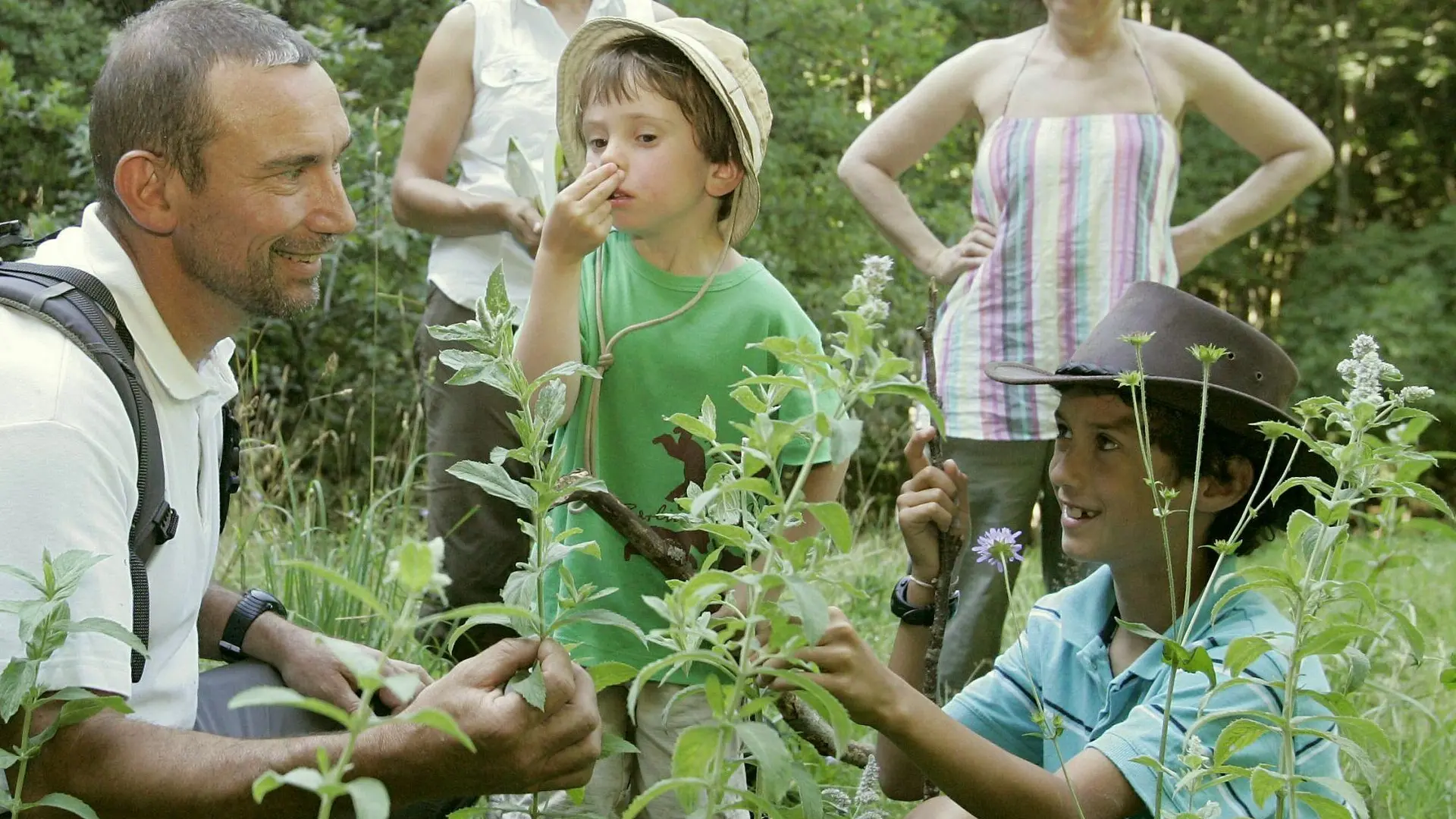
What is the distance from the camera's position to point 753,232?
782cm

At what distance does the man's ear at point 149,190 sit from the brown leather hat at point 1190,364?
137 cm

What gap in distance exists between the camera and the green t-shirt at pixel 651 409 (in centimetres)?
265

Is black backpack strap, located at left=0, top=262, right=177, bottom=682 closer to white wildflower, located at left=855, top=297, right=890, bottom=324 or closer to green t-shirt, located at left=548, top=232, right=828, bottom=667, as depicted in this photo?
green t-shirt, located at left=548, top=232, right=828, bottom=667

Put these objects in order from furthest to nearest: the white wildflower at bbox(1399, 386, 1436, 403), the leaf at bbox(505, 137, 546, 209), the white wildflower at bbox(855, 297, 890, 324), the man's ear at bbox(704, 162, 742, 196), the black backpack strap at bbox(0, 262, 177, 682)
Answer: the leaf at bbox(505, 137, 546, 209), the man's ear at bbox(704, 162, 742, 196), the black backpack strap at bbox(0, 262, 177, 682), the white wildflower at bbox(1399, 386, 1436, 403), the white wildflower at bbox(855, 297, 890, 324)

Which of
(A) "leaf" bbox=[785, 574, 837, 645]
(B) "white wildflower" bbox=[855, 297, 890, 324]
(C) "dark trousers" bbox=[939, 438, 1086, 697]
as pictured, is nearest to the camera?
(A) "leaf" bbox=[785, 574, 837, 645]

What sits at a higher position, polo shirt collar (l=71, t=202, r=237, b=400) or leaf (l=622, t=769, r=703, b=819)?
polo shirt collar (l=71, t=202, r=237, b=400)

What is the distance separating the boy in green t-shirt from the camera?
104 inches

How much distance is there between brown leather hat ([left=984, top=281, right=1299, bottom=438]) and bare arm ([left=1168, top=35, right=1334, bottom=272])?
63.5 inches

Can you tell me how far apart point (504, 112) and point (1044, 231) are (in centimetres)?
136

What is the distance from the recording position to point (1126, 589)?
2.43 metres

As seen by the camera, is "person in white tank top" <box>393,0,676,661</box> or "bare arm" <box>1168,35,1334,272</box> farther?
"bare arm" <box>1168,35,1334,272</box>

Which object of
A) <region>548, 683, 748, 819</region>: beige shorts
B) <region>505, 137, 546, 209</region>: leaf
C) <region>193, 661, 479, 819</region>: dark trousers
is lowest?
<region>548, 683, 748, 819</region>: beige shorts

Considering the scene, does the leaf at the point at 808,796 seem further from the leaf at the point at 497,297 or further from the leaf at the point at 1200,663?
the leaf at the point at 497,297

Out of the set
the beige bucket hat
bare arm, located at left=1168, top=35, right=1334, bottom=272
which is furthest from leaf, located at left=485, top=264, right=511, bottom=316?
bare arm, located at left=1168, top=35, right=1334, bottom=272
